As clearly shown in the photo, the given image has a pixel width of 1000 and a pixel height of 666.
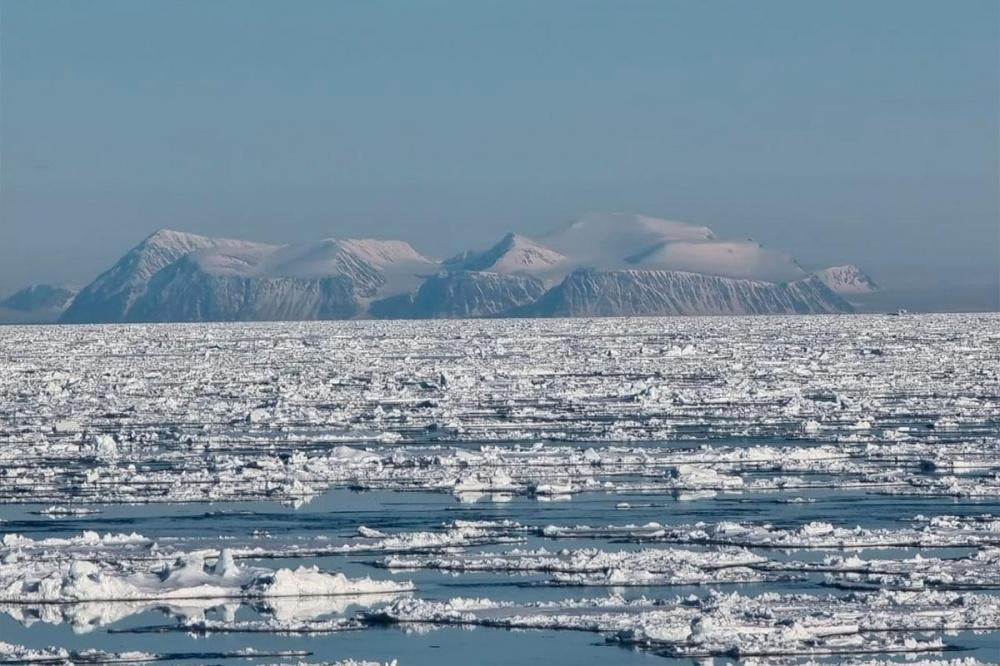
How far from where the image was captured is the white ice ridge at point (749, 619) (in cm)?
1573

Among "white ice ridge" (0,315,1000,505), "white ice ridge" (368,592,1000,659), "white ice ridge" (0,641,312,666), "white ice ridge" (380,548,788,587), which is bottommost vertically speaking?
"white ice ridge" (0,641,312,666)

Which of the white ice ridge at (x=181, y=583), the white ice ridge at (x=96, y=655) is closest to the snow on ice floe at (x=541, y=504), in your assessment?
the white ice ridge at (x=181, y=583)

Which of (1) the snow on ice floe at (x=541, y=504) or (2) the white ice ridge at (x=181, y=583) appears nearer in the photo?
(1) the snow on ice floe at (x=541, y=504)

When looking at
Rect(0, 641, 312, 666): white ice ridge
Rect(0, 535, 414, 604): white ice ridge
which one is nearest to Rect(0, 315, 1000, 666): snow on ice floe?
Rect(0, 535, 414, 604): white ice ridge

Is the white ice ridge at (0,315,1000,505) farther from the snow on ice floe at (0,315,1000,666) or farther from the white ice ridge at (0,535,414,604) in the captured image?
the white ice ridge at (0,535,414,604)

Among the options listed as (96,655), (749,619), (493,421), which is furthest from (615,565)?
(493,421)

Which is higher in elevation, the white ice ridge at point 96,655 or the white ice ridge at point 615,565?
the white ice ridge at point 615,565

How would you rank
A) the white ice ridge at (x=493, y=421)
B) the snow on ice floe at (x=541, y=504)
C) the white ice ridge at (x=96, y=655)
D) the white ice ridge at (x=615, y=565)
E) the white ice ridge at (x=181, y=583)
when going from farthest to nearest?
the white ice ridge at (x=493, y=421) → the white ice ridge at (x=615, y=565) → the white ice ridge at (x=181, y=583) → the snow on ice floe at (x=541, y=504) → the white ice ridge at (x=96, y=655)

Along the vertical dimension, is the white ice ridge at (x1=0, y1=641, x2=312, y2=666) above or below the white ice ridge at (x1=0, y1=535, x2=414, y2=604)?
below

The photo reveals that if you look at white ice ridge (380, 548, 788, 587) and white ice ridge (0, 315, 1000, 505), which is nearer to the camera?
white ice ridge (380, 548, 788, 587)

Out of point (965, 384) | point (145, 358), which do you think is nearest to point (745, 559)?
point (965, 384)

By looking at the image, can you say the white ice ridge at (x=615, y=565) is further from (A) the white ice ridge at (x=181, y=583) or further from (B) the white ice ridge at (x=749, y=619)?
(A) the white ice ridge at (x=181, y=583)

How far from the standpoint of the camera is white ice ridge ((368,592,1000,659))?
15.7m

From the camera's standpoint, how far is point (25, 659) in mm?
15664
